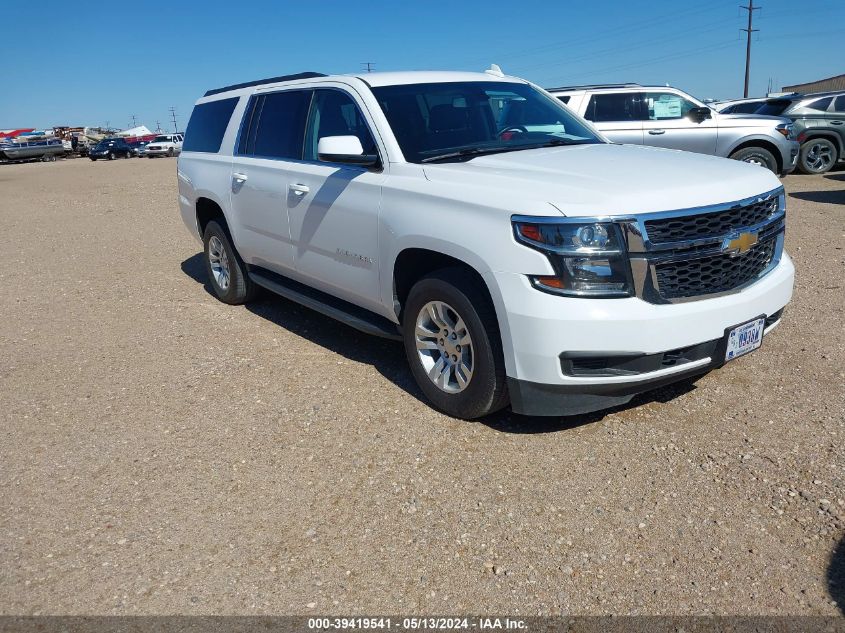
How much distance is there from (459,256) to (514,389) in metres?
0.73

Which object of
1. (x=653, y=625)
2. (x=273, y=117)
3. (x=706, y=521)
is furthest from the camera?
(x=273, y=117)

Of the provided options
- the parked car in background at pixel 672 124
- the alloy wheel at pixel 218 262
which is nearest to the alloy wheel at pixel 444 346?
the alloy wheel at pixel 218 262

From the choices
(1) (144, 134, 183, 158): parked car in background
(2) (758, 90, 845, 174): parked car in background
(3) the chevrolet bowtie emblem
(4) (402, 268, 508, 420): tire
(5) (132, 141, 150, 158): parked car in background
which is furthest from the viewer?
(5) (132, 141, 150, 158): parked car in background

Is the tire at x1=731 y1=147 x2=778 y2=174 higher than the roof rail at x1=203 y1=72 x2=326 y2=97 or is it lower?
lower

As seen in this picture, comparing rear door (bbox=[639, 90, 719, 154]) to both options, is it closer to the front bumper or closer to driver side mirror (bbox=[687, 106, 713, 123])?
driver side mirror (bbox=[687, 106, 713, 123])

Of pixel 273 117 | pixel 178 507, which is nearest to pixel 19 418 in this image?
pixel 178 507

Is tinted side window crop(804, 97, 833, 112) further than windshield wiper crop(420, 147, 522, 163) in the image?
Yes

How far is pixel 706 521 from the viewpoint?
10.3ft

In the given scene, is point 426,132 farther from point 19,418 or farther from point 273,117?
point 19,418

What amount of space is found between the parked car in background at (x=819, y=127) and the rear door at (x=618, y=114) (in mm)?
4673

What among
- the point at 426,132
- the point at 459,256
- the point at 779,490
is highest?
the point at 426,132

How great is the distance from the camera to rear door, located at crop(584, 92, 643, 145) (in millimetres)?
12242

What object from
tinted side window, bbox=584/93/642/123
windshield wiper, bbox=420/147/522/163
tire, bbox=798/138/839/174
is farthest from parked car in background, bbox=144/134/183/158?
windshield wiper, bbox=420/147/522/163

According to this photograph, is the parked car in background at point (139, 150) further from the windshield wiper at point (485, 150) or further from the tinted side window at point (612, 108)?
the windshield wiper at point (485, 150)
